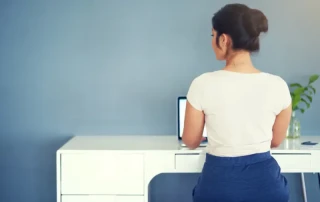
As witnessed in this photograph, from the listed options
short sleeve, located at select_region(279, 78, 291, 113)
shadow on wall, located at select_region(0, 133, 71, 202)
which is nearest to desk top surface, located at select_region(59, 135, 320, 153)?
shadow on wall, located at select_region(0, 133, 71, 202)

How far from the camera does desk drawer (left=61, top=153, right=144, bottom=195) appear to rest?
2201 mm

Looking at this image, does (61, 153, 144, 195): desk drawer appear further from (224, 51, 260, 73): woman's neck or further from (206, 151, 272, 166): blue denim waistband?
(224, 51, 260, 73): woman's neck

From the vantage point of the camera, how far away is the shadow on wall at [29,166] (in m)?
2.66

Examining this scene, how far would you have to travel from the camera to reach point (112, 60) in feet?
8.64

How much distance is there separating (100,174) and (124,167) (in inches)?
5.0

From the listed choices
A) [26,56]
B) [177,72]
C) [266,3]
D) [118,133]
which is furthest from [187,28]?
[26,56]

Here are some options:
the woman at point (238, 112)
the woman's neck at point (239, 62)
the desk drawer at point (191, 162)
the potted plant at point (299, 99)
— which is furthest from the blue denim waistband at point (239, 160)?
the potted plant at point (299, 99)

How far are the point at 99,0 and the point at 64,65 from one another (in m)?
0.44

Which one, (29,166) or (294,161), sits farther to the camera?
(29,166)

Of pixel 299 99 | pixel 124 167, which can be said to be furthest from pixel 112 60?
pixel 299 99

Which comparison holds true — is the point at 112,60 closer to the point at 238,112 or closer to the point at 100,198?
the point at 100,198

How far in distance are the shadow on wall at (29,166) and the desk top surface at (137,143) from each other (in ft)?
0.67

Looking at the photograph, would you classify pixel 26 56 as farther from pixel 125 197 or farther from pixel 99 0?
pixel 125 197

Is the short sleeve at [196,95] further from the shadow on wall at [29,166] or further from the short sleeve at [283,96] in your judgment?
the shadow on wall at [29,166]
